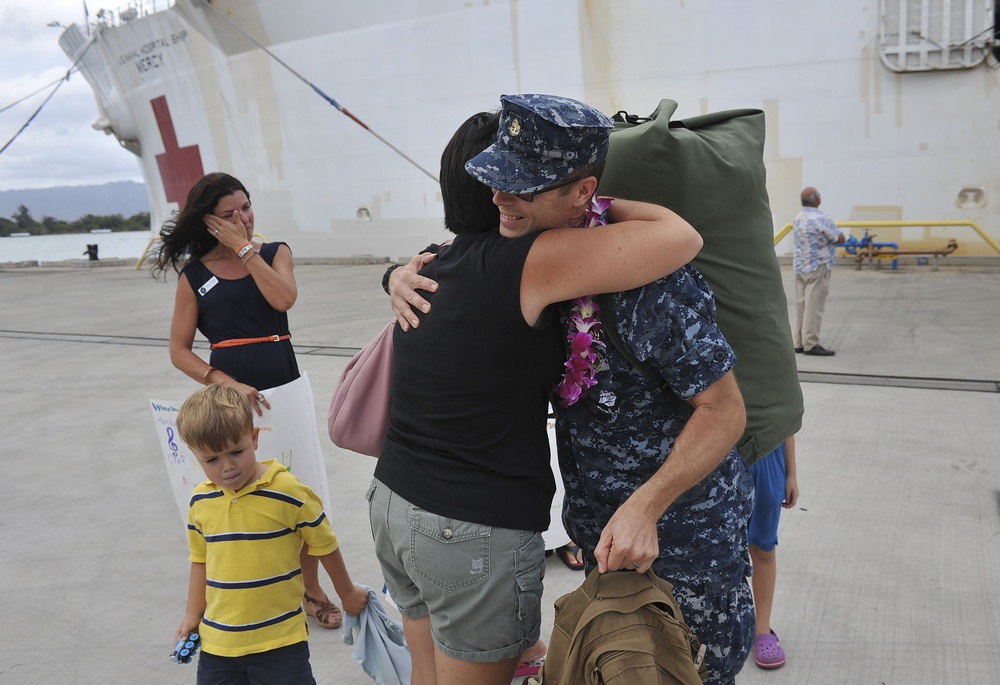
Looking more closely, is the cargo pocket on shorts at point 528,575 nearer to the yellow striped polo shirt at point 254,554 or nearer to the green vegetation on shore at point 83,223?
the yellow striped polo shirt at point 254,554

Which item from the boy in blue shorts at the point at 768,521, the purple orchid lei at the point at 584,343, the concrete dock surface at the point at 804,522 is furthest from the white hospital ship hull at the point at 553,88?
the purple orchid lei at the point at 584,343

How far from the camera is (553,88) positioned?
14469mm

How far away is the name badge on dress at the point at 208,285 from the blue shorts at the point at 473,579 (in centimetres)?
162

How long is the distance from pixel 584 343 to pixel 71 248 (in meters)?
46.1

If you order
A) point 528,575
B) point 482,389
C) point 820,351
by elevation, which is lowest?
point 820,351

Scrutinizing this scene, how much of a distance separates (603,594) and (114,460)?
4421mm

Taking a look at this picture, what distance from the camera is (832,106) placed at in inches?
496

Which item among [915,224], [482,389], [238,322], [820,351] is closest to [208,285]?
[238,322]

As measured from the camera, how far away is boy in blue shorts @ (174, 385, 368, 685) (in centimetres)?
199

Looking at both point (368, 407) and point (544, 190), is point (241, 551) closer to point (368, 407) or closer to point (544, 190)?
Answer: point (368, 407)

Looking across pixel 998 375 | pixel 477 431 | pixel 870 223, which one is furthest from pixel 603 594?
pixel 870 223

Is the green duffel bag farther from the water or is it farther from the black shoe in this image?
the water

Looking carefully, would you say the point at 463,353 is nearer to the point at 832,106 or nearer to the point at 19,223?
the point at 832,106

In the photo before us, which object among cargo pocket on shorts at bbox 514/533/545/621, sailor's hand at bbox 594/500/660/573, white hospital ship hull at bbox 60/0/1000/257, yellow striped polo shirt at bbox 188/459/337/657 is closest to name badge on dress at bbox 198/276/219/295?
yellow striped polo shirt at bbox 188/459/337/657
